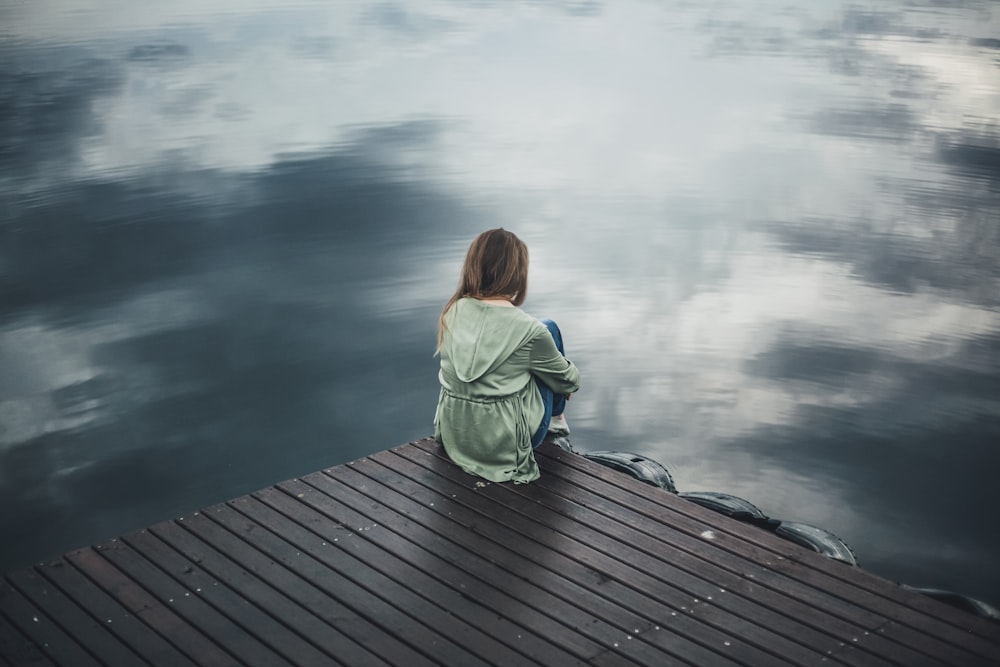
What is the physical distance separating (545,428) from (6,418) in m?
4.40

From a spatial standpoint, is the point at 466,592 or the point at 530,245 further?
the point at 530,245

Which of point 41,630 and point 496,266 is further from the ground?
point 496,266

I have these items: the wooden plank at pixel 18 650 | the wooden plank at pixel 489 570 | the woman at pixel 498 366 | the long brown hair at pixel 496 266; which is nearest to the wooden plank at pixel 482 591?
the wooden plank at pixel 489 570

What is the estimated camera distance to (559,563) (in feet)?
11.5

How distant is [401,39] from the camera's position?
1912 centimetres

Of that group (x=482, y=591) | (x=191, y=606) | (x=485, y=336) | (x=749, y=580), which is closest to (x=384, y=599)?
(x=482, y=591)

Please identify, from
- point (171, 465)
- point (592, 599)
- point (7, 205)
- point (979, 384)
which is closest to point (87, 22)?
point (7, 205)

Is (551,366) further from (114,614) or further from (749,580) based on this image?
(114,614)

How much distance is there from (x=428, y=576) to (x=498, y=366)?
2.85 ft

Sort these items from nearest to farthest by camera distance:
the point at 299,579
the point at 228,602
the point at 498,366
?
the point at 228,602
the point at 299,579
the point at 498,366

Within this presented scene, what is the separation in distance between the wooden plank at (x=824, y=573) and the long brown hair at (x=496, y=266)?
82 centimetres

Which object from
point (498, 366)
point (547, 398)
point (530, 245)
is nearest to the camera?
point (498, 366)

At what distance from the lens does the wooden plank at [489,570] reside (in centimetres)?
313

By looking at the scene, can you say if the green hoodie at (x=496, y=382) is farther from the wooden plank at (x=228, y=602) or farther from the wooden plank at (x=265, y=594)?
the wooden plank at (x=228, y=602)
